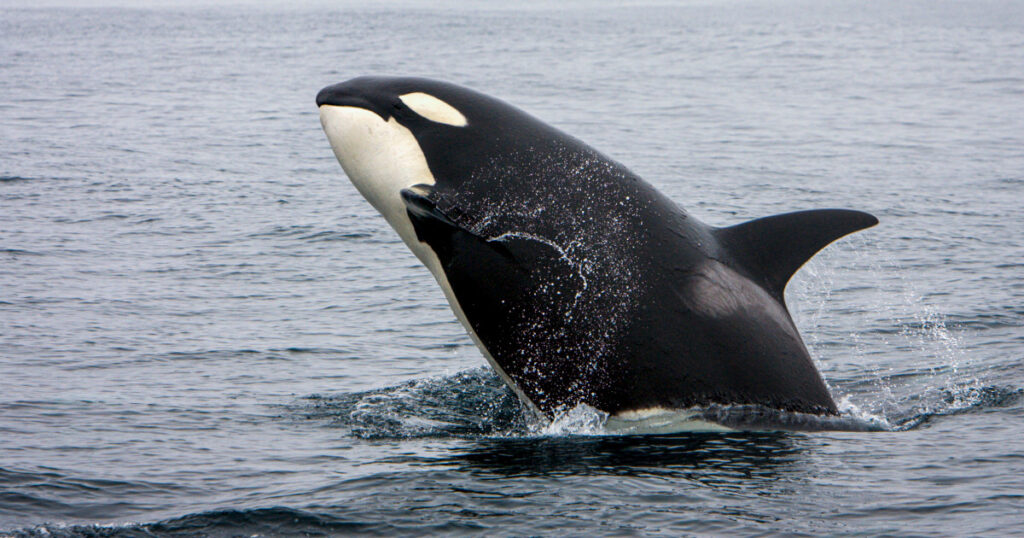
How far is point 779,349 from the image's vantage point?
29.9 ft

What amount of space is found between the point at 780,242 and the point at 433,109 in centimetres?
295

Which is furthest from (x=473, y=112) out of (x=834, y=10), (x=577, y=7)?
(x=577, y=7)

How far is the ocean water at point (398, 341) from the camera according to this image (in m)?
7.61

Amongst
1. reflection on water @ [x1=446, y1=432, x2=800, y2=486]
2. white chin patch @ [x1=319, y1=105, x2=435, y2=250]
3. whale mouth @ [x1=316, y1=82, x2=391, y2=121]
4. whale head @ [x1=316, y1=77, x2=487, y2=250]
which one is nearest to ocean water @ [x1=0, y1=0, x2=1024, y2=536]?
reflection on water @ [x1=446, y1=432, x2=800, y2=486]

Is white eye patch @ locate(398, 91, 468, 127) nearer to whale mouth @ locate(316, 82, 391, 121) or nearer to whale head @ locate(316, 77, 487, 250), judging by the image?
whale head @ locate(316, 77, 487, 250)

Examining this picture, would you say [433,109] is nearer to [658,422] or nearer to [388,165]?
[388,165]

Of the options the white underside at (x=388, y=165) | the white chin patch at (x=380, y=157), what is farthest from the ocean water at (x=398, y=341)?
the white chin patch at (x=380, y=157)

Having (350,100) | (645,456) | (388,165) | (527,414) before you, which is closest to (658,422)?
(645,456)

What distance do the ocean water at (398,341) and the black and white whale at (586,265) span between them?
17.6 inches

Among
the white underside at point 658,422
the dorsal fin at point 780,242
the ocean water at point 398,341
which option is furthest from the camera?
the dorsal fin at point 780,242

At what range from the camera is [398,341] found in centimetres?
1394

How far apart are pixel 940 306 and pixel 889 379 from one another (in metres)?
3.89

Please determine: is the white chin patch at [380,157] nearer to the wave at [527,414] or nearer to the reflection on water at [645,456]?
the wave at [527,414]

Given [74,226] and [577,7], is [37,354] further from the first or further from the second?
[577,7]
